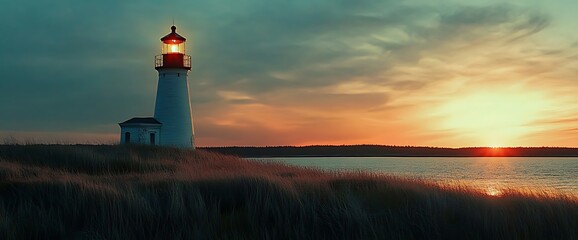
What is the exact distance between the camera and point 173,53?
38344mm

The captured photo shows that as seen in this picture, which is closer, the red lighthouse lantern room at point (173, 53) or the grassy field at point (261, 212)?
the grassy field at point (261, 212)

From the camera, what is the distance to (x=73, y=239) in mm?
8742

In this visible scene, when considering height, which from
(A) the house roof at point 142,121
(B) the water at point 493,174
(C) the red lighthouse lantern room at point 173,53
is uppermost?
(C) the red lighthouse lantern room at point 173,53

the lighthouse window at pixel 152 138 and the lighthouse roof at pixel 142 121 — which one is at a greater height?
the lighthouse roof at pixel 142 121

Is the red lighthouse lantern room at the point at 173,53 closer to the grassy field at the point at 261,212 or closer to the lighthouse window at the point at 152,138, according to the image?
the lighthouse window at the point at 152,138

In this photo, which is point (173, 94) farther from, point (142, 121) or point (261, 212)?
point (261, 212)

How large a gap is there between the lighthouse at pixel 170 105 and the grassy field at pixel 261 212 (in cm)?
2601

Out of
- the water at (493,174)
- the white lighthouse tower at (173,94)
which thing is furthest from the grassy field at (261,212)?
the white lighthouse tower at (173,94)

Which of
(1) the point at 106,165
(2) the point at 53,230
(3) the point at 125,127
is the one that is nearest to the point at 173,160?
(1) the point at 106,165

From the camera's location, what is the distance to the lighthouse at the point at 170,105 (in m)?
37.9

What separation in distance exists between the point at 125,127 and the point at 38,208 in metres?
30.5

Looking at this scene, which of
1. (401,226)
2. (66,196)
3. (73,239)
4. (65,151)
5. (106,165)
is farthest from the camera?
(65,151)

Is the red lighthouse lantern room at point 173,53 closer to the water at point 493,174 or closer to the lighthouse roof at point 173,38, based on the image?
the lighthouse roof at point 173,38

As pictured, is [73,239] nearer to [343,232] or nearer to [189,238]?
[189,238]
